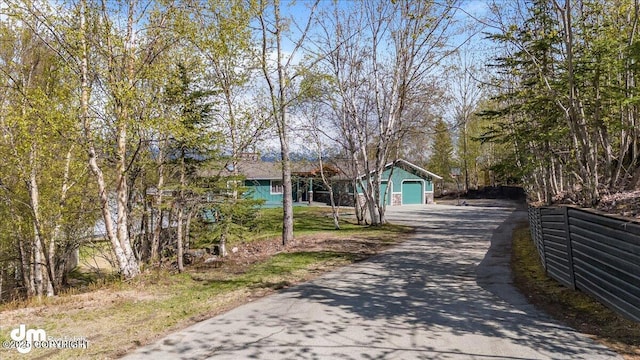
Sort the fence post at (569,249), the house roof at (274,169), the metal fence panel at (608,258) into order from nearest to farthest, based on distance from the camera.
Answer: the metal fence panel at (608,258) < the fence post at (569,249) < the house roof at (274,169)

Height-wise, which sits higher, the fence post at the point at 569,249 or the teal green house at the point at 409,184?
the teal green house at the point at 409,184

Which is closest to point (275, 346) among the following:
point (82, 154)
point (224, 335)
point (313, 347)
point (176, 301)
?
point (313, 347)

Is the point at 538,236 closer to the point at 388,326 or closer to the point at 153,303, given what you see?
the point at 388,326

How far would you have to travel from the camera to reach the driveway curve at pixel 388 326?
14.3 ft

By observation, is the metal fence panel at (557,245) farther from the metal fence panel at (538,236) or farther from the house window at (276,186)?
the house window at (276,186)

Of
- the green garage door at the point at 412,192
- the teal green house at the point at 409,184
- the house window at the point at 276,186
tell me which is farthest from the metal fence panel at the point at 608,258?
the house window at the point at 276,186

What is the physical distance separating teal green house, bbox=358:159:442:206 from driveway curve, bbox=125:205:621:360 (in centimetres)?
2930

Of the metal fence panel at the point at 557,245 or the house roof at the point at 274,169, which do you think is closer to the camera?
the metal fence panel at the point at 557,245

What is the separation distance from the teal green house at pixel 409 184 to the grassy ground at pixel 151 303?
2696cm

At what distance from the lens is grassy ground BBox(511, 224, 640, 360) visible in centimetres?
433

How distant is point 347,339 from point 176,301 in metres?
3.31

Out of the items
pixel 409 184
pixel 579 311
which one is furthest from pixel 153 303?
pixel 409 184

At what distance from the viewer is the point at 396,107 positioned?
18594mm

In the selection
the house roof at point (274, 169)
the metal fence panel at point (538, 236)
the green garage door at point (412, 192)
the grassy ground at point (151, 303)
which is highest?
the house roof at point (274, 169)
